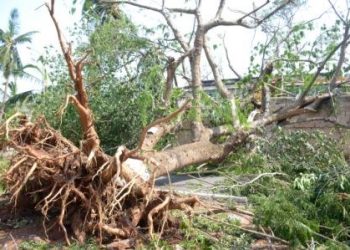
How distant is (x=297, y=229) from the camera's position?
159 inches

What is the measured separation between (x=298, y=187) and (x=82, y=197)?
2183mm

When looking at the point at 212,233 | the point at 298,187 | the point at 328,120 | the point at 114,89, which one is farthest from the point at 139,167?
the point at 328,120

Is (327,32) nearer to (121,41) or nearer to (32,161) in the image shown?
(121,41)

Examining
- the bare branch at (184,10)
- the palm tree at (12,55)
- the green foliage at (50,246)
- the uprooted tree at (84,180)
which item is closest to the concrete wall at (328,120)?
the bare branch at (184,10)

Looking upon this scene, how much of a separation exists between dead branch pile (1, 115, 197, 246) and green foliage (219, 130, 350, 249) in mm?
846

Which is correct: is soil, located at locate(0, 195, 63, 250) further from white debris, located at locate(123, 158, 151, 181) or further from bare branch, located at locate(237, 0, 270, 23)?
bare branch, located at locate(237, 0, 270, 23)

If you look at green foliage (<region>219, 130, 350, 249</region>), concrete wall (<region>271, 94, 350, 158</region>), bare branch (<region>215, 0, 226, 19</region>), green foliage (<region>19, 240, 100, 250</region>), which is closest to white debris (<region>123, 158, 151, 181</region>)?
green foliage (<region>19, 240, 100, 250</region>)

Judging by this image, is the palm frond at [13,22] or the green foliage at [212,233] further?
the palm frond at [13,22]

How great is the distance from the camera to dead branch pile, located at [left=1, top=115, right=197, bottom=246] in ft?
14.1

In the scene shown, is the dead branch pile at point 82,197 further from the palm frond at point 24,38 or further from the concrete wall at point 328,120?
the palm frond at point 24,38

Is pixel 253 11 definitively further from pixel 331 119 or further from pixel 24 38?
pixel 24 38

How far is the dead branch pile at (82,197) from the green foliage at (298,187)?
2.78ft

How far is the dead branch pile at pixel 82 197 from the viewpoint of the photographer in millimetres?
4297

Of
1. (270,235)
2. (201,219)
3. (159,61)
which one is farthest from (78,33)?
(270,235)
